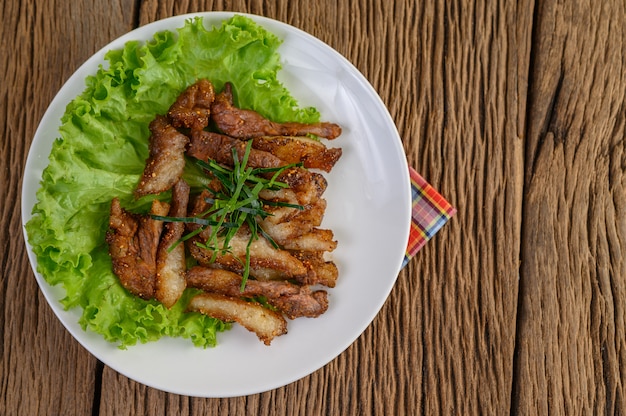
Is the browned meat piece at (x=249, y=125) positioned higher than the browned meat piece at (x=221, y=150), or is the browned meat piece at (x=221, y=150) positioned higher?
the browned meat piece at (x=249, y=125)

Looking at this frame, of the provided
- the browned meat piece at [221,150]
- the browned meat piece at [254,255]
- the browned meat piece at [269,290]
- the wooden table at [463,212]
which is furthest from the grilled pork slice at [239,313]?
the browned meat piece at [221,150]

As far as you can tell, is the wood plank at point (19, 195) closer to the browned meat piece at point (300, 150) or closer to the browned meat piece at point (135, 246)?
the browned meat piece at point (135, 246)

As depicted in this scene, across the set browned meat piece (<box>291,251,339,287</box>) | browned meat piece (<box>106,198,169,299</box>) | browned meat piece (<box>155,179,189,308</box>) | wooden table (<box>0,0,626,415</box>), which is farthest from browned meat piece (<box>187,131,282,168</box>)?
wooden table (<box>0,0,626,415</box>)

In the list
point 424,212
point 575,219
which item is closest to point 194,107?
point 424,212

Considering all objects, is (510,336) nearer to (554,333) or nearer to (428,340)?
(554,333)

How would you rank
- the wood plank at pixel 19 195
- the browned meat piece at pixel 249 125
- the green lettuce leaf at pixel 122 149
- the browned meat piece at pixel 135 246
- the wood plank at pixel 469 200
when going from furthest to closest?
the wood plank at pixel 469 200 < the wood plank at pixel 19 195 < the browned meat piece at pixel 249 125 < the browned meat piece at pixel 135 246 < the green lettuce leaf at pixel 122 149

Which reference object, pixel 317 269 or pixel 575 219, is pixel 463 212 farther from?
pixel 317 269

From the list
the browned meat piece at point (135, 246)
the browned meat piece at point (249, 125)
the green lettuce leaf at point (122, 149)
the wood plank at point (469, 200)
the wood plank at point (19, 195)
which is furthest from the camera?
the wood plank at point (469, 200)

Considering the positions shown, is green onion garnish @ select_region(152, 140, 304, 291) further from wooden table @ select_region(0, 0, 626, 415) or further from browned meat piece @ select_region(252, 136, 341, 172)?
wooden table @ select_region(0, 0, 626, 415)
